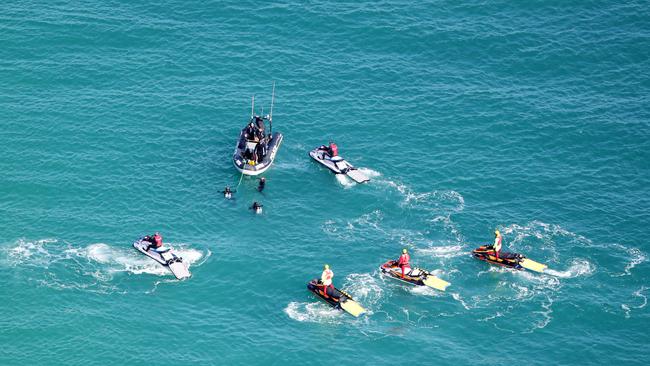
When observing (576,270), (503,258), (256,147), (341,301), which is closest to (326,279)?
(341,301)

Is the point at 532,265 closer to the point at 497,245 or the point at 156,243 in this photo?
the point at 497,245

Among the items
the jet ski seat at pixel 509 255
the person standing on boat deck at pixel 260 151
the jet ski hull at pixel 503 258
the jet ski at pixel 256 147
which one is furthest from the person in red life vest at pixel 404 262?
the person standing on boat deck at pixel 260 151

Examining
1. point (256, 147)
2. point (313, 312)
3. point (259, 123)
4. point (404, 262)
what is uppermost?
point (259, 123)

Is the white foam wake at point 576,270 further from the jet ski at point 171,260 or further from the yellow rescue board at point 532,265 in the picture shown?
the jet ski at point 171,260

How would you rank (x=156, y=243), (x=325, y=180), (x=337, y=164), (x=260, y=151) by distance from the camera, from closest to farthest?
1. (x=156, y=243)
2. (x=325, y=180)
3. (x=337, y=164)
4. (x=260, y=151)

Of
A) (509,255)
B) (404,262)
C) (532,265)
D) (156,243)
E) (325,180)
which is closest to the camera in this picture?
(404,262)

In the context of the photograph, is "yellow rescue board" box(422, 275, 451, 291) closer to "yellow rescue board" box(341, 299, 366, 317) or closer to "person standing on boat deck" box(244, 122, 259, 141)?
"yellow rescue board" box(341, 299, 366, 317)

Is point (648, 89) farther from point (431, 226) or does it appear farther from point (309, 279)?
point (309, 279)
